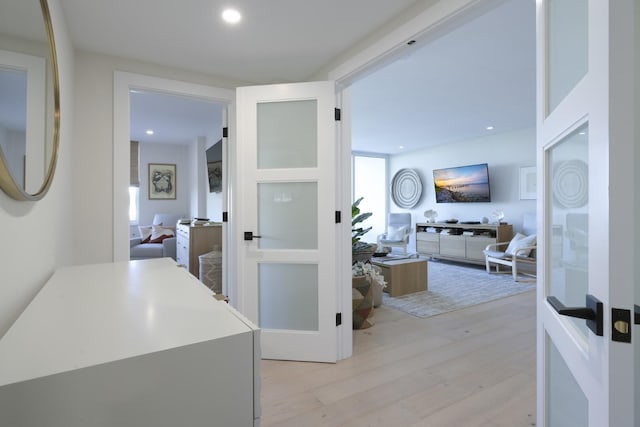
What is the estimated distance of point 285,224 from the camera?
97.4 inches

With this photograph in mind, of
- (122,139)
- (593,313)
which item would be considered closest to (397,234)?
(122,139)

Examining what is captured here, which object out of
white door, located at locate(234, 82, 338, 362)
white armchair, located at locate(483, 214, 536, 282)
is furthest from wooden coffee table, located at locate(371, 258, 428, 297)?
white door, located at locate(234, 82, 338, 362)

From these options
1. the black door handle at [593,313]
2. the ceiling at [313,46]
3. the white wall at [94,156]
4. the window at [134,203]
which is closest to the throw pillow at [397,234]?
the ceiling at [313,46]

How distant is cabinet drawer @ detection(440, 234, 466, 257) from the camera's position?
6098mm

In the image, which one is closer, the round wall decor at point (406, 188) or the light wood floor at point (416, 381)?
the light wood floor at point (416, 381)

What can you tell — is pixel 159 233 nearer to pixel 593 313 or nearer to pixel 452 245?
pixel 452 245

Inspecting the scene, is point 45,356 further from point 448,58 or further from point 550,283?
point 448,58

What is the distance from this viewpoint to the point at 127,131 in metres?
2.47

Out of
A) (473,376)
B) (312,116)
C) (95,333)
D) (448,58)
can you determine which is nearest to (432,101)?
(448,58)

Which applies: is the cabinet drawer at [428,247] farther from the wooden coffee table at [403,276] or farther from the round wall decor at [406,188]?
the wooden coffee table at [403,276]

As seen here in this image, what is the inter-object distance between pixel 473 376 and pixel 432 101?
3.33 m

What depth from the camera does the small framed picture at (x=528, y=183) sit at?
5605mm

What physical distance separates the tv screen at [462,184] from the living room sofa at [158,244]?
5.50 m

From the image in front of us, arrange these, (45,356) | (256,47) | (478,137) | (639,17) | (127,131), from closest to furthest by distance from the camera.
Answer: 1. (45,356)
2. (639,17)
3. (256,47)
4. (127,131)
5. (478,137)
